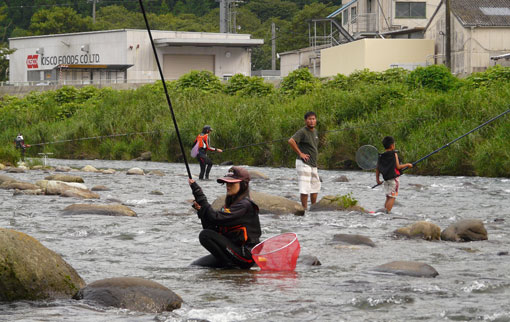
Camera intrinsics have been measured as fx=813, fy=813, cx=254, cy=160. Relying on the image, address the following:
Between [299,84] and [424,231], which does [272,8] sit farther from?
[424,231]

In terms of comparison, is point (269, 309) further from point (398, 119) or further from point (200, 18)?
point (200, 18)

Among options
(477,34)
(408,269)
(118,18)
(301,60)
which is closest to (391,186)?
(408,269)

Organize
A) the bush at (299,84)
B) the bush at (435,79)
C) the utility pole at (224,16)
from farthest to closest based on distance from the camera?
1. the utility pole at (224,16)
2. the bush at (299,84)
3. the bush at (435,79)

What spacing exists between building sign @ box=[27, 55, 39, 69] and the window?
33727 millimetres

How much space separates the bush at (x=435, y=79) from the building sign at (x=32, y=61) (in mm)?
47091

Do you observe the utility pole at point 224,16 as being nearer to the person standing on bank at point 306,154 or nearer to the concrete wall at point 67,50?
the concrete wall at point 67,50

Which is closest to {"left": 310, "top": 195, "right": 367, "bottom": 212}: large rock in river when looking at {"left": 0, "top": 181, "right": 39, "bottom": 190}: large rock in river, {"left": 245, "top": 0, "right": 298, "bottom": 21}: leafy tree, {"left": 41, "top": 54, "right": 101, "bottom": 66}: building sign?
{"left": 0, "top": 181, "right": 39, "bottom": 190}: large rock in river

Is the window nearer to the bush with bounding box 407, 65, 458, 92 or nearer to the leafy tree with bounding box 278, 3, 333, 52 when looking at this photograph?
the bush with bounding box 407, 65, 458, 92

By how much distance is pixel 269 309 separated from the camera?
271 inches

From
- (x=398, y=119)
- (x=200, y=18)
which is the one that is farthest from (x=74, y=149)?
(x=200, y=18)

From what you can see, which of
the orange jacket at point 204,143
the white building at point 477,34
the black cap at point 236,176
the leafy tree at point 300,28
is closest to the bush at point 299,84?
the white building at point 477,34

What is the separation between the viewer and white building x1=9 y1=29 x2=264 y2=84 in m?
63.2

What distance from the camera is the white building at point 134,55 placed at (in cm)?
6319

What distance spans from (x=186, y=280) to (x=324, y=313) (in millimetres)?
1956
